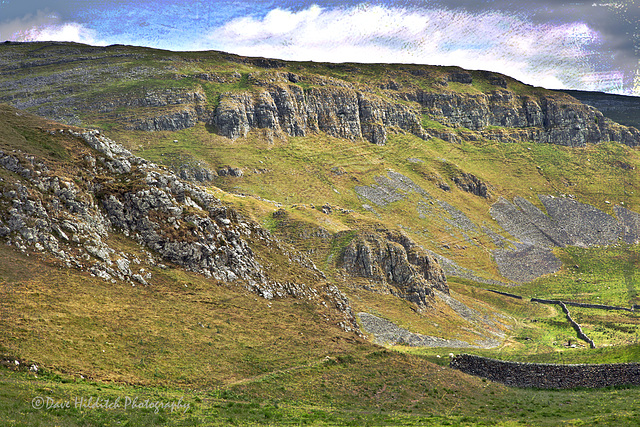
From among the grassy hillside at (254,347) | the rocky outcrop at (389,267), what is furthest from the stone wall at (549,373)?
the rocky outcrop at (389,267)

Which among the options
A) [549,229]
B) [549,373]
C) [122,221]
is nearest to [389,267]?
[549,373]

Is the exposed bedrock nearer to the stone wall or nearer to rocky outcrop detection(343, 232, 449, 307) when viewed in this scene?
rocky outcrop detection(343, 232, 449, 307)

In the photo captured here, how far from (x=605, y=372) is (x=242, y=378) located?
1282 inches

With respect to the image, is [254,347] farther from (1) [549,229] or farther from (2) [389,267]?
(1) [549,229]

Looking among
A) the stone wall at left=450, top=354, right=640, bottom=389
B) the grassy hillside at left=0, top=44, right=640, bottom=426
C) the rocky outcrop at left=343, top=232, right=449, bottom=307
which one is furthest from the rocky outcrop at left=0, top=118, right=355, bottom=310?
the rocky outcrop at left=343, top=232, right=449, bottom=307

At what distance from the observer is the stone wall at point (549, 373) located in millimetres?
39344

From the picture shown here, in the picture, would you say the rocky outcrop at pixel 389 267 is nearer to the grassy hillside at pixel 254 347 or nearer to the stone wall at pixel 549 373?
the grassy hillside at pixel 254 347

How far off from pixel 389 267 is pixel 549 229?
4807 inches

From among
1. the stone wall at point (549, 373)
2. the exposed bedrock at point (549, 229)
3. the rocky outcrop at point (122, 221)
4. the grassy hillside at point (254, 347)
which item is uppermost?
the rocky outcrop at point (122, 221)

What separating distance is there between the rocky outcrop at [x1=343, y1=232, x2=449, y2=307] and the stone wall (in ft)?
116

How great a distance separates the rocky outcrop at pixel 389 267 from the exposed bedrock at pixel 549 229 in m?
71.0

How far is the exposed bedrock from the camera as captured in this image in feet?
499

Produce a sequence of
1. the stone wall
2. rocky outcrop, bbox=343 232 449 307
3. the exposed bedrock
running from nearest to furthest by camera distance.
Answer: the stone wall, rocky outcrop, bbox=343 232 449 307, the exposed bedrock

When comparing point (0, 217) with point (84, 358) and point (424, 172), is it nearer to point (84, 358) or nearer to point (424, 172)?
point (84, 358)
